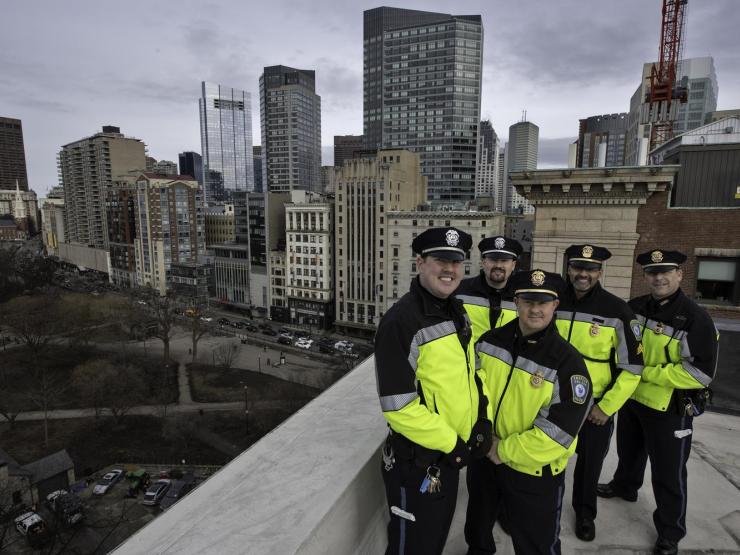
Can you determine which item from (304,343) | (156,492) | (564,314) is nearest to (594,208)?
(564,314)

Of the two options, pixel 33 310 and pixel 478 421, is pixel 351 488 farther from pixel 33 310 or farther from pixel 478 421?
pixel 33 310

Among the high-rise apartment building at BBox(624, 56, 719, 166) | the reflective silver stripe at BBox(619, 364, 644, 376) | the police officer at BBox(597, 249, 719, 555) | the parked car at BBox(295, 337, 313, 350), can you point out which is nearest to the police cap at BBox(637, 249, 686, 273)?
the police officer at BBox(597, 249, 719, 555)

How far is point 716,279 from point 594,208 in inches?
97.7

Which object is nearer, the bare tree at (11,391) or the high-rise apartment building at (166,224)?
the bare tree at (11,391)

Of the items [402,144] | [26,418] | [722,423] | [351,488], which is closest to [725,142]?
[722,423]

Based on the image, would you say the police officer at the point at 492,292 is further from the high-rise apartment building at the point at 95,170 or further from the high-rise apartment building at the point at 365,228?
the high-rise apartment building at the point at 95,170

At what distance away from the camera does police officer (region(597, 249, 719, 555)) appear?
Result: 9.70 feet

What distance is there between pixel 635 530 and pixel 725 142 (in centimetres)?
846

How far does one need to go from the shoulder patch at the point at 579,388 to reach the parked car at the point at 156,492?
75.6ft

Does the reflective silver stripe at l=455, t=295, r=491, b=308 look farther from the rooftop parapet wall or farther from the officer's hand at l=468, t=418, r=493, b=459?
the rooftop parapet wall

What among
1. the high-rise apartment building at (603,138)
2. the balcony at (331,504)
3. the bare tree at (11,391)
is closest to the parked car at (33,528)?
the bare tree at (11,391)

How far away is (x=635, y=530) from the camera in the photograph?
3.17 meters

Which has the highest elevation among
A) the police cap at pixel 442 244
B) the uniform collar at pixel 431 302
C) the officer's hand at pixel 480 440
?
the police cap at pixel 442 244

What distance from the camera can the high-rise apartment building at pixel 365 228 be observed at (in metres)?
46.1
